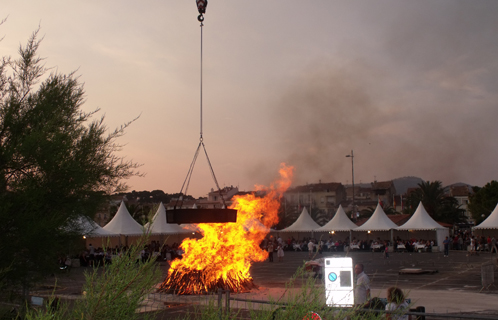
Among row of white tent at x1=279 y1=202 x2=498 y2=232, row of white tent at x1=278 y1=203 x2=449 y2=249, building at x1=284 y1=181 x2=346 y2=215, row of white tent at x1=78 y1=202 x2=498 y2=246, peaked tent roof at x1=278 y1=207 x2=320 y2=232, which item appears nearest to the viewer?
row of white tent at x1=78 y1=202 x2=498 y2=246

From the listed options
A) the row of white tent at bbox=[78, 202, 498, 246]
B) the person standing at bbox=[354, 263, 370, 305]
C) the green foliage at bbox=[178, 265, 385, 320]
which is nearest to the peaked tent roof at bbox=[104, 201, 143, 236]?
the row of white tent at bbox=[78, 202, 498, 246]

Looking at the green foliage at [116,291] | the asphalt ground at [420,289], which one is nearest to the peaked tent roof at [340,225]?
the asphalt ground at [420,289]

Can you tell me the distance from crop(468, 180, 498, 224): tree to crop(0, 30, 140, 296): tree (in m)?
57.4

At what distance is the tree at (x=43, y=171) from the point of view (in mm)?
8227

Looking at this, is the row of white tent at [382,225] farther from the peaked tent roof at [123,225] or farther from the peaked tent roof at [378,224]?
the peaked tent roof at [123,225]

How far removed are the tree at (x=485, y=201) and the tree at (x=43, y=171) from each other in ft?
188

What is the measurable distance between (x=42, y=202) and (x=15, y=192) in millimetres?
505

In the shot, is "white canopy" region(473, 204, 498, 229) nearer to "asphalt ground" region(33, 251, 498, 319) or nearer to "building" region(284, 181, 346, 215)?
"asphalt ground" region(33, 251, 498, 319)

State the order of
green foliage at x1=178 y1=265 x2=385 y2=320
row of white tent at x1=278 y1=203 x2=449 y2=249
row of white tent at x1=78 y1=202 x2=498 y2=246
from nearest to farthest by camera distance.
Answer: green foliage at x1=178 y1=265 x2=385 y2=320 < row of white tent at x1=78 y1=202 x2=498 y2=246 < row of white tent at x1=278 y1=203 x2=449 y2=249

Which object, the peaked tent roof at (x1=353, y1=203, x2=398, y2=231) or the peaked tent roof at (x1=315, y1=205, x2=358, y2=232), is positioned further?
the peaked tent roof at (x1=315, y1=205, x2=358, y2=232)

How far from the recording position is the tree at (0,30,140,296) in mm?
8227

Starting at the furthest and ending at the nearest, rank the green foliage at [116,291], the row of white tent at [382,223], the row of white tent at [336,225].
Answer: the row of white tent at [382,223] < the row of white tent at [336,225] < the green foliage at [116,291]

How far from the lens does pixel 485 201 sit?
60.9m

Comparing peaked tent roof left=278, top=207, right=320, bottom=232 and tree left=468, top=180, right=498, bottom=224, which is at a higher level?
tree left=468, top=180, right=498, bottom=224
